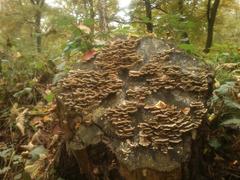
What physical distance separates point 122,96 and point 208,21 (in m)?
7.81

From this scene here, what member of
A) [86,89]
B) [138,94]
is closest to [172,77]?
[138,94]

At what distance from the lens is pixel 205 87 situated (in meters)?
2.82

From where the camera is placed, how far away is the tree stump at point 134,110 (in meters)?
2.46

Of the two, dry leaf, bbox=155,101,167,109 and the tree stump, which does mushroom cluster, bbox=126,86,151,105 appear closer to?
the tree stump

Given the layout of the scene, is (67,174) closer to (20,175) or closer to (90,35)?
(20,175)

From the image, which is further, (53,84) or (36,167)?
(53,84)

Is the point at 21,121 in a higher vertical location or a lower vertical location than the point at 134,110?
lower

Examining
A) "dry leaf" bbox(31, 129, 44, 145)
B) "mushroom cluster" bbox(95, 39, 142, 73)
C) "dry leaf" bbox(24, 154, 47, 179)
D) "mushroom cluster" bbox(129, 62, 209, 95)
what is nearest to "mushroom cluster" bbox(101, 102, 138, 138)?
"mushroom cluster" bbox(129, 62, 209, 95)

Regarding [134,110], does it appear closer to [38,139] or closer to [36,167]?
[36,167]

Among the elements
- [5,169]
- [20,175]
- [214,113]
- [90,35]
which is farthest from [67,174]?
[90,35]

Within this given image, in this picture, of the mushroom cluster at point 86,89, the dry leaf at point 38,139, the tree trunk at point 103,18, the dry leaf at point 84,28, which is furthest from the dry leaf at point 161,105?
the tree trunk at point 103,18

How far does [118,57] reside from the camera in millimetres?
3234

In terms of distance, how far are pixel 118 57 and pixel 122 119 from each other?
2.70 ft

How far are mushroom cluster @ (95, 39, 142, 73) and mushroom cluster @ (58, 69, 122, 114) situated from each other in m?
0.14
